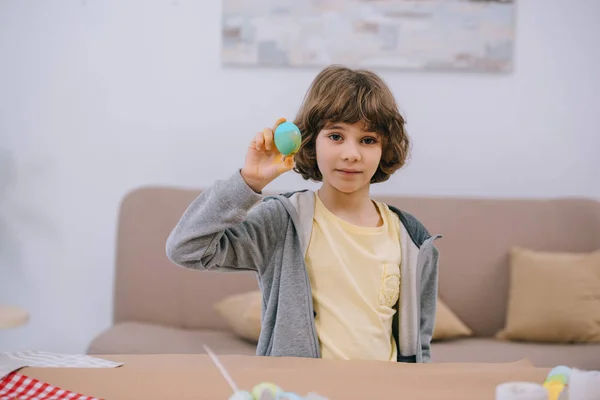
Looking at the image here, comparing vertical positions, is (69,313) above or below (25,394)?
below

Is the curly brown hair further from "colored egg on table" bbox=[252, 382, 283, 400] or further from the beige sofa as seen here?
the beige sofa

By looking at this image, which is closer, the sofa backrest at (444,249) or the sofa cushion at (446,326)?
the sofa cushion at (446,326)

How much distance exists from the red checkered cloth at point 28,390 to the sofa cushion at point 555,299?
192 centimetres

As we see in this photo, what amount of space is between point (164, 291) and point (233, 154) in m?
0.63

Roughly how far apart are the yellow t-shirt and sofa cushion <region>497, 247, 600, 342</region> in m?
1.32

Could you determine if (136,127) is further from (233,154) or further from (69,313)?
(69,313)

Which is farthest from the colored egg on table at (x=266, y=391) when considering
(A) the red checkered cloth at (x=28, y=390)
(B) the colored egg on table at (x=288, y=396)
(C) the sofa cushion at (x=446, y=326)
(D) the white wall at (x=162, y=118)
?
(D) the white wall at (x=162, y=118)

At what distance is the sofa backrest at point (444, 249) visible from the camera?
2.61m

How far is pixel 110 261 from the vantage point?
2949 millimetres

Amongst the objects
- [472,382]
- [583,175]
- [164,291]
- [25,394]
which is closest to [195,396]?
[25,394]

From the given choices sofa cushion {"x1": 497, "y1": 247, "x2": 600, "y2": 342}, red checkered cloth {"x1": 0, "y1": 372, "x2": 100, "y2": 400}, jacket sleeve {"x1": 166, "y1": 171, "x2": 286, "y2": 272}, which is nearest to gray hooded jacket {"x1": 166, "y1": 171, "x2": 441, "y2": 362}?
jacket sleeve {"x1": 166, "y1": 171, "x2": 286, "y2": 272}

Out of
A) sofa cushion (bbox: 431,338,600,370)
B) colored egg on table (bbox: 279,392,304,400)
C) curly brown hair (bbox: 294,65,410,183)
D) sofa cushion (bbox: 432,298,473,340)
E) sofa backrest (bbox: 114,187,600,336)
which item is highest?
curly brown hair (bbox: 294,65,410,183)

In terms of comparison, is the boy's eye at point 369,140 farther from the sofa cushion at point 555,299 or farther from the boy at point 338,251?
the sofa cushion at point 555,299

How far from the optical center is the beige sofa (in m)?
2.61
